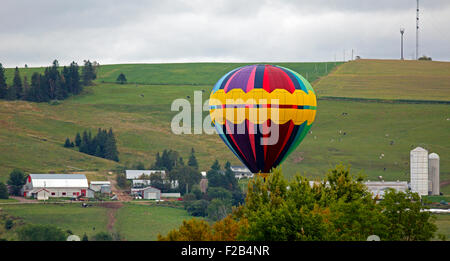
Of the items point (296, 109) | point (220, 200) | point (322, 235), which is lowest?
point (220, 200)

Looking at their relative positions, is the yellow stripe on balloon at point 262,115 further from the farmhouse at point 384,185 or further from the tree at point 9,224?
the farmhouse at point 384,185

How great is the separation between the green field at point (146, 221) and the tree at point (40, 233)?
8108mm

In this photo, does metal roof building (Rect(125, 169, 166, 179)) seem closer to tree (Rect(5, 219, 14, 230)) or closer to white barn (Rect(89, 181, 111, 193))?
white barn (Rect(89, 181, 111, 193))

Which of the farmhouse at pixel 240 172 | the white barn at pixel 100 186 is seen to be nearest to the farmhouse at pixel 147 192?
the white barn at pixel 100 186

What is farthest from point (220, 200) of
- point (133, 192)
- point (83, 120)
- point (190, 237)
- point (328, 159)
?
point (190, 237)

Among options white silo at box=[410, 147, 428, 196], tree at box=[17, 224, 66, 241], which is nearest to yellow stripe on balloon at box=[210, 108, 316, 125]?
tree at box=[17, 224, 66, 241]

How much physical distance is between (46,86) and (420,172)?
88863mm

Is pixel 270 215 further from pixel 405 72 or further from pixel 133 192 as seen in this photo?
pixel 405 72

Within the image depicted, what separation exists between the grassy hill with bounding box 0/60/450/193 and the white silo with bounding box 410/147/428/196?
126 inches

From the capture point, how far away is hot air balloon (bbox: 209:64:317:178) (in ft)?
185

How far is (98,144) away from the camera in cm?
14838

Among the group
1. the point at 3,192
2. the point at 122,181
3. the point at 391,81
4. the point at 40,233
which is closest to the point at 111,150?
the point at 122,181
